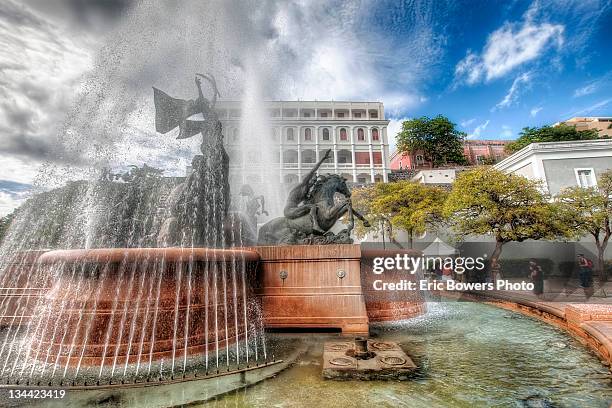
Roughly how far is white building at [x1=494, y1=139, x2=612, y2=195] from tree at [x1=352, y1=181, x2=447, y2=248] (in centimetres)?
836

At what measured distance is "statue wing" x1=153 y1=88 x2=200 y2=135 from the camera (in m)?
9.24

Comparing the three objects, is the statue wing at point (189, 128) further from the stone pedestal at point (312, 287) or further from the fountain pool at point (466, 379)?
the fountain pool at point (466, 379)

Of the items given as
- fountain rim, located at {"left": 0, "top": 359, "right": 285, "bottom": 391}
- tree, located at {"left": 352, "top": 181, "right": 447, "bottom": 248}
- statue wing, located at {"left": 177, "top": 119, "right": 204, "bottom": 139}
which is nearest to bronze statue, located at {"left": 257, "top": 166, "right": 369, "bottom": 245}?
statue wing, located at {"left": 177, "top": 119, "right": 204, "bottom": 139}

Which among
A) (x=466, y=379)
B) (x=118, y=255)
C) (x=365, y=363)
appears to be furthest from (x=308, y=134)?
(x=466, y=379)

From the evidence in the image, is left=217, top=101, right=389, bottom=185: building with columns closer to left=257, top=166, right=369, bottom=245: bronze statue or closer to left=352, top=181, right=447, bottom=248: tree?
left=352, top=181, right=447, bottom=248: tree

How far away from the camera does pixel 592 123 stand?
5572 cm

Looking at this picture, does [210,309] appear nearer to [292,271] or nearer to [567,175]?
[292,271]

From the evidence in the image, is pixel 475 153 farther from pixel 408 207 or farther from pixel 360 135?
pixel 408 207

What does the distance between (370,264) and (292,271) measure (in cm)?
222

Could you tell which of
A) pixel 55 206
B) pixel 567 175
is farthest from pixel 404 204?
pixel 55 206

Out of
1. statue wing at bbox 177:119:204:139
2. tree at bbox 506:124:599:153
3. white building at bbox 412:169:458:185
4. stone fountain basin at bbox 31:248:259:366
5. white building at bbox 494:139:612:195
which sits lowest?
stone fountain basin at bbox 31:248:259:366

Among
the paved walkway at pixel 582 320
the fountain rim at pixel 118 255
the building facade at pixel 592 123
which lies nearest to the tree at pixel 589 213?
the paved walkway at pixel 582 320

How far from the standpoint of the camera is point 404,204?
2756cm

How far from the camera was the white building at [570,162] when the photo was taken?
2592cm
